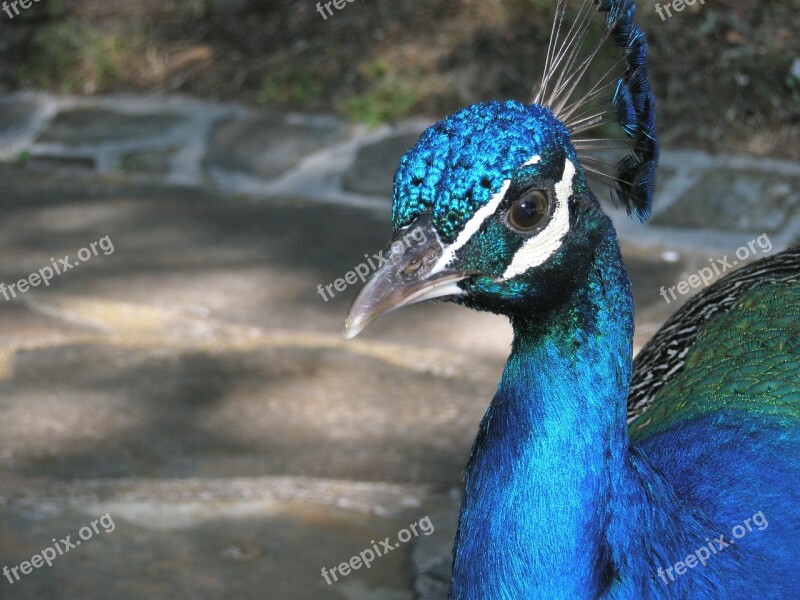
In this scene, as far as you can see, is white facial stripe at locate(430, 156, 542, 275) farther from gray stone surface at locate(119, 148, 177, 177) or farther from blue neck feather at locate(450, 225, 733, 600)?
gray stone surface at locate(119, 148, 177, 177)

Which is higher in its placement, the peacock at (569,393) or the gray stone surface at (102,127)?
the peacock at (569,393)

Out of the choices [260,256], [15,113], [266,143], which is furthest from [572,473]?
[15,113]

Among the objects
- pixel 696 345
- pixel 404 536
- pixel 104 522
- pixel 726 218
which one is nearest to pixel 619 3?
pixel 696 345

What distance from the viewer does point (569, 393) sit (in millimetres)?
1318

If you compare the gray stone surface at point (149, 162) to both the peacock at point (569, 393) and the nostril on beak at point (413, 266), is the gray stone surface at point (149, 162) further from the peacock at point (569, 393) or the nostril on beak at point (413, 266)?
the nostril on beak at point (413, 266)

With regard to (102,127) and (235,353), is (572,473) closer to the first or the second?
(235,353)

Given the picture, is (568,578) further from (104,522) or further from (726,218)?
(726,218)

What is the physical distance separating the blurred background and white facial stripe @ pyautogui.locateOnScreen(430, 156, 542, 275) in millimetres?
1193

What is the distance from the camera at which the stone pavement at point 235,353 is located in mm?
2408

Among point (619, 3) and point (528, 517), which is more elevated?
point (619, 3)

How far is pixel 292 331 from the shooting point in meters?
3.23

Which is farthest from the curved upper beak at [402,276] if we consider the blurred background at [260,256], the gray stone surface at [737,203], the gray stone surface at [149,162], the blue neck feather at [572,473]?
the gray stone surface at [149,162]

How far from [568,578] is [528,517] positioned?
9 cm

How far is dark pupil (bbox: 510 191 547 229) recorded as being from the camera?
4.07 feet
